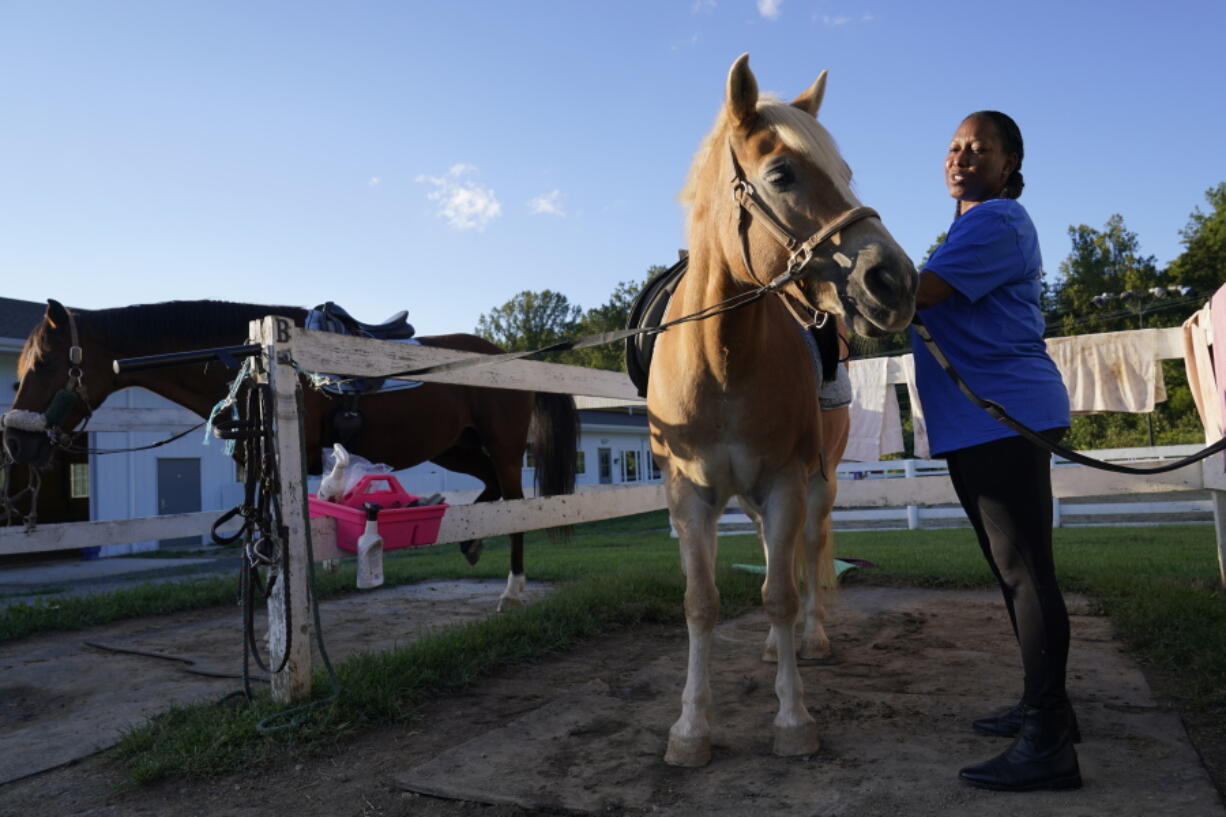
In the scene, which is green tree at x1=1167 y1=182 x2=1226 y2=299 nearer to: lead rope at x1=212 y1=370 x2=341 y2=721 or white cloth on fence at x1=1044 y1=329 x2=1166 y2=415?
white cloth on fence at x1=1044 y1=329 x2=1166 y2=415

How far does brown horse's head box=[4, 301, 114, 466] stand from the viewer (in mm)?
4477

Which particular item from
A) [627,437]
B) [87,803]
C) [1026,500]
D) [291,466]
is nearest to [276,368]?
[291,466]

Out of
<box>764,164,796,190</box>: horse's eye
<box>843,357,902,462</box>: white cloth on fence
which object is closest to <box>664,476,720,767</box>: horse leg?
<box>764,164,796,190</box>: horse's eye

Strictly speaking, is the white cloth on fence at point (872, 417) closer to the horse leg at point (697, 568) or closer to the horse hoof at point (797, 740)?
the horse leg at point (697, 568)

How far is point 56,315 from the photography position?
447 centimetres

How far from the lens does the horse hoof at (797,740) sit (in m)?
2.52

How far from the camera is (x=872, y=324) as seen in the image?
2.08 meters

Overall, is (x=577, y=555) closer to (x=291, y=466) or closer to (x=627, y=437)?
(x=291, y=466)

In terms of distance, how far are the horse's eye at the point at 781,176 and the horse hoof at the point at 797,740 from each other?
1759 millimetres

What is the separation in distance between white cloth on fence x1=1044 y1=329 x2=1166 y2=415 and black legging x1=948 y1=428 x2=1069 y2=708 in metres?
5.93

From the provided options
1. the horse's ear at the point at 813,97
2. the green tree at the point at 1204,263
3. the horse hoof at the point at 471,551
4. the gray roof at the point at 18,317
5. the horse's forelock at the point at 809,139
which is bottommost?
the horse hoof at the point at 471,551

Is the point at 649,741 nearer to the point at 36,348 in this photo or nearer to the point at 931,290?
the point at 931,290

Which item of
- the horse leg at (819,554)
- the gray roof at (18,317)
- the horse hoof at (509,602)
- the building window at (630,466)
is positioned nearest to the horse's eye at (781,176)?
the horse leg at (819,554)

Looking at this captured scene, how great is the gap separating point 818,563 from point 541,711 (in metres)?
1.98
